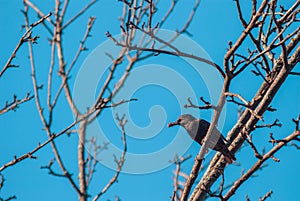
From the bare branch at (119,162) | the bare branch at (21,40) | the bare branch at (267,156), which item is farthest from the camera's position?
the bare branch at (119,162)

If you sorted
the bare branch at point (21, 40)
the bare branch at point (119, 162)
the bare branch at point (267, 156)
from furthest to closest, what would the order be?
the bare branch at point (119, 162) < the bare branch at point (21, 40) < the bare branch at point (267, 156)

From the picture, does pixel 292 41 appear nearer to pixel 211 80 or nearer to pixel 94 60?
pixel 211 80

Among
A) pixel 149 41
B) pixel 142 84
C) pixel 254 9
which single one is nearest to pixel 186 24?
pixel 149 41

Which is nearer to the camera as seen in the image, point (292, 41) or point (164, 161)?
point (292, 41)

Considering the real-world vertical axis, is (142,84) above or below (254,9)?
above

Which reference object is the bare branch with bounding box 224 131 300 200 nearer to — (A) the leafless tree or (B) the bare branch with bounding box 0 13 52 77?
(A) the leafless tree

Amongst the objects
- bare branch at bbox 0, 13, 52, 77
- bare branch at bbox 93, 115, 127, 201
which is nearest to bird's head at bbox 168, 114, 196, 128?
bare branch at bbox 93, 115, 127, 201

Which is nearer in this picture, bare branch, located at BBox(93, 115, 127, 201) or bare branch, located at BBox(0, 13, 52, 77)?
bare branch, located at BBox(0, 13, 52, 77)

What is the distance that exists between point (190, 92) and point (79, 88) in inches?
62.3

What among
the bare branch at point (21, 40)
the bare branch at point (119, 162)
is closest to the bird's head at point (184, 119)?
the bare branch at point (119, 162)

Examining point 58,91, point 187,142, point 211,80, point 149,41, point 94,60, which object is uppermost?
point 149,41

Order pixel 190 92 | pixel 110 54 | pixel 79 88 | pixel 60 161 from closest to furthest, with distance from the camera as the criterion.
Answer: pixel 190 92 → pixel 60 161 → pixel 79 88 → pixel 110 54

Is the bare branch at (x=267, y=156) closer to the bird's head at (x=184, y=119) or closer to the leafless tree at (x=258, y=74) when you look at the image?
the leafless tree at (x=258, y=74)

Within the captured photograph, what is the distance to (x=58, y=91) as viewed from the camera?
4789 mm
